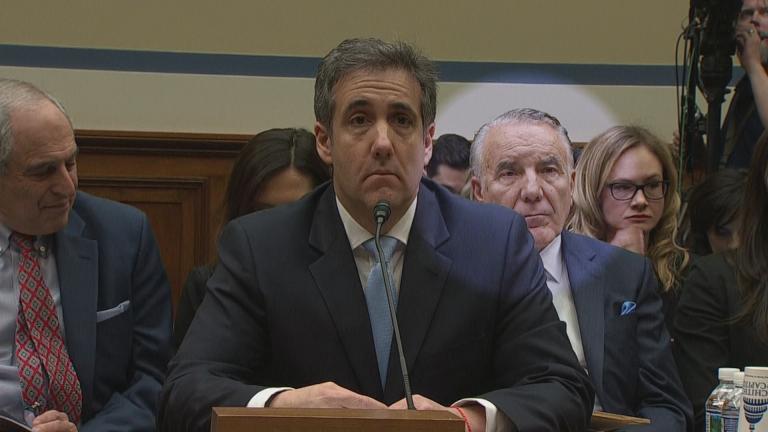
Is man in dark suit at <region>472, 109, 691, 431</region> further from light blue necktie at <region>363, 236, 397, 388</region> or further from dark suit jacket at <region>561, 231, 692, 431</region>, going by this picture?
light blue necktie at <region>363, 236, 397, 388</region>

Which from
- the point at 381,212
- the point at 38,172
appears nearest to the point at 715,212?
the point at 381,212

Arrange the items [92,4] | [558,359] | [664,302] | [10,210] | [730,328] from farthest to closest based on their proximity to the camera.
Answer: [92,4], [664,302], [730,328], [10,210], [558,359]

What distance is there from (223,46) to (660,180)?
2291 millimetres

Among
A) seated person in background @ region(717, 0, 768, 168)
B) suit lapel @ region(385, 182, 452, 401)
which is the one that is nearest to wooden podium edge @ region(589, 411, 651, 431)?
suit lapel @ region(385, 182, 452, 401)

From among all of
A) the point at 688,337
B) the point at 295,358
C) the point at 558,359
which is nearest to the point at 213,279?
the point at 295,358

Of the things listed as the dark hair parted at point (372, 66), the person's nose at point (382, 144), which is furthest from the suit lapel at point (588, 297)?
the person's nose at point (382, 144)

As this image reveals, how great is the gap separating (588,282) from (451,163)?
1877 millimetres

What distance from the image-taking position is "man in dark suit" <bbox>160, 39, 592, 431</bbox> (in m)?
2.65

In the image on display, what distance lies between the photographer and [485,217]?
283 cm

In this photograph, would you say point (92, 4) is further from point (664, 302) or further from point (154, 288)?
point (664, 302)

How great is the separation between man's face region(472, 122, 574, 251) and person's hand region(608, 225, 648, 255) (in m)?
0.38

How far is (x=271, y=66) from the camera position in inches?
219

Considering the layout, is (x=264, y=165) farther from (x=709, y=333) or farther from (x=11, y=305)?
(x=709, y=333)

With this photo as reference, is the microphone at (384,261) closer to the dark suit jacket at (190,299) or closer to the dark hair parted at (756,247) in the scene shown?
the dark suit jacket at (190,299)
